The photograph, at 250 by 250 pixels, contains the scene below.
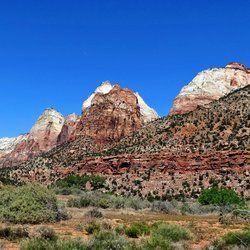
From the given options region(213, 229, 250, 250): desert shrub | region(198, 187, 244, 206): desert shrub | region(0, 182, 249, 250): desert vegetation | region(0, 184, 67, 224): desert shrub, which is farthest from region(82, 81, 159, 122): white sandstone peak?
region(213, 229, 250, 250): desert shrub

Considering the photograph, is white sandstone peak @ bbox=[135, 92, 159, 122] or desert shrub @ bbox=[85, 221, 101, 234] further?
white sandstone peak @ bbox=[135, 92, 159, 122]

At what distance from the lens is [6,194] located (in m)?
30.1

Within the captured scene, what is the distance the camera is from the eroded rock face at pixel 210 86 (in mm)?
122688

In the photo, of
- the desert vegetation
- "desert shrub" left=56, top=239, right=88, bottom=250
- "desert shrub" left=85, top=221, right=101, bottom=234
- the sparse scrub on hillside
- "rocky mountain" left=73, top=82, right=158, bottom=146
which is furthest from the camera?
"rocky mountain" left=73, top=82, right=158, bottom=146

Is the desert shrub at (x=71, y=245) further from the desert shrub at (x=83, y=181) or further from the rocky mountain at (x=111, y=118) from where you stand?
the rocky mountain at (x=111, y=118)

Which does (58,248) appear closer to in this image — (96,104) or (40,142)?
(96,104)

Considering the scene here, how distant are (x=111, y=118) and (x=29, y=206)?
94664 millimetres

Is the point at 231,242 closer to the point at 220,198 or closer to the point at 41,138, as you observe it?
the point at 220,198

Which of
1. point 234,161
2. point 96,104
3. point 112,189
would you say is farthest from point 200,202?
point 96,104

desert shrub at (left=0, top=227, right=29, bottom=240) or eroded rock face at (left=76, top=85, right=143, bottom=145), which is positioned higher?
eroded rock face at (left=76, top=85, right=143, bottom=145)

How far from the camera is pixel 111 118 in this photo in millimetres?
123312

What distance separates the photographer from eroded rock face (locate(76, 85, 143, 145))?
11949 centimetres

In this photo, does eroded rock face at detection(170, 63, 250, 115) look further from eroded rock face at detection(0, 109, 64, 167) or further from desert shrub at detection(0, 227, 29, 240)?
desert shrub at detection(0, 227, 29, 240)

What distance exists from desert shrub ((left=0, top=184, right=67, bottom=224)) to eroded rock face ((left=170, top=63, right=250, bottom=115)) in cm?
9107
